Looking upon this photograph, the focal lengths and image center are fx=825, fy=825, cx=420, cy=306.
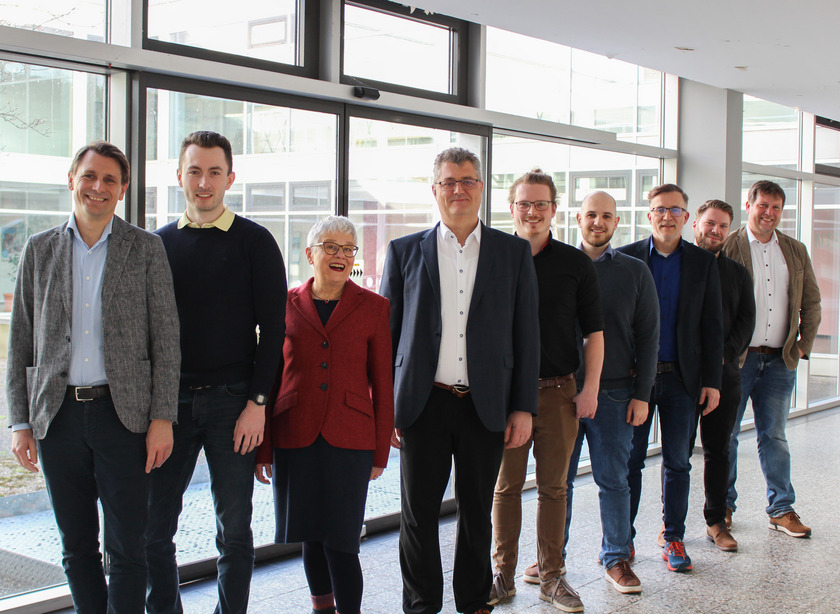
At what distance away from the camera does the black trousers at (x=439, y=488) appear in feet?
9.50

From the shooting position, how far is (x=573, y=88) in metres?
5.58

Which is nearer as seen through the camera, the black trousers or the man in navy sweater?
the man in navy sweater

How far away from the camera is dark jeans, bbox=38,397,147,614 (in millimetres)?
2432

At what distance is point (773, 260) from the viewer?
4.57 m

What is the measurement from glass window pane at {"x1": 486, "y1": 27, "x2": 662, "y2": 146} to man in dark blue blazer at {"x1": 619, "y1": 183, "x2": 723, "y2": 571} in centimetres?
150

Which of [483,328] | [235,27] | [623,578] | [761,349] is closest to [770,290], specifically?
[761,349]

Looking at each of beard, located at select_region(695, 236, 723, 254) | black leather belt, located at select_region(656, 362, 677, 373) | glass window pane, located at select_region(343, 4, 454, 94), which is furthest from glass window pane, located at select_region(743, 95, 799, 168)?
black leather belt, located at select_region(656, 362, 677, 373)

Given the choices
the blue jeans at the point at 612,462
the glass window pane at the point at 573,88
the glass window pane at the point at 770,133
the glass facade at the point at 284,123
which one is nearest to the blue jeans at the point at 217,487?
the glass facade at the point at 284,123

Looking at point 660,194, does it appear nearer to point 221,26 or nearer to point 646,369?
point 646,369

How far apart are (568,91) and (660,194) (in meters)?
1.91

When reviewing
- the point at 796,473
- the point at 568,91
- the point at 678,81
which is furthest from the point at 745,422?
the point at 568,91

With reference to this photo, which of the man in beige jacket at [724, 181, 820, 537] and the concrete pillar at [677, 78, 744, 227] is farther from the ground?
the concrete pillar at [677, 78, 744, 227]

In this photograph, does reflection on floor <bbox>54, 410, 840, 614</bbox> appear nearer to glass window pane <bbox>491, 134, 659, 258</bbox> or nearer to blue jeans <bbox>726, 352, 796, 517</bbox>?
blue jeans <bbox>726, 352, 796, 517</bbox>

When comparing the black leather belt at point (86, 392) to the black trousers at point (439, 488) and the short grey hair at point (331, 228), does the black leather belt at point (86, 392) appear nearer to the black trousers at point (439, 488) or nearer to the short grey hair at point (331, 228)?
the short grey hair at point (331, 228)
